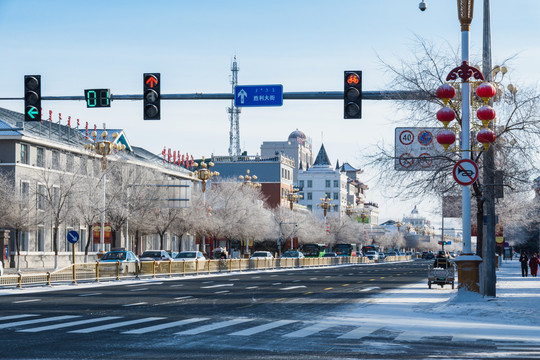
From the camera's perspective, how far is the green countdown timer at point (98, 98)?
23.4 metres

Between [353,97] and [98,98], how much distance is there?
297 inches

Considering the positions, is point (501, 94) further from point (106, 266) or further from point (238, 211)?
point (238, 211)

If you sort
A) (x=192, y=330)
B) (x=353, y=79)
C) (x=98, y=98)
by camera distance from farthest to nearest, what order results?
1. (x=98, y=98)
2. (x=353, y=79)
3. (x=192, y=330)

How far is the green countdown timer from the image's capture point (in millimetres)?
23438

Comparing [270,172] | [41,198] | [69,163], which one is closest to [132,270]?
[41,198]

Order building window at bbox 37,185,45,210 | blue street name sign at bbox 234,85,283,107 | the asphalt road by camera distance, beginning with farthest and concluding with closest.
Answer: building window at bbox 37,185,45,210 < blue street name sign at bbox 234,85,283,107 < the asphalt road

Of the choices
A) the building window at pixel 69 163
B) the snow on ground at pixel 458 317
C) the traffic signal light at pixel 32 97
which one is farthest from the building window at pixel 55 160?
the snow on ground at pixel 458 317

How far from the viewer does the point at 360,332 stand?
634 inches

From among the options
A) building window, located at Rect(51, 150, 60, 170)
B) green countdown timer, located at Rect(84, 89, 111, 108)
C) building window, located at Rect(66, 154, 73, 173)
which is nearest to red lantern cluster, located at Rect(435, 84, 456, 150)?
green countdown timer, located at Rect(84, 89, 111, 108)

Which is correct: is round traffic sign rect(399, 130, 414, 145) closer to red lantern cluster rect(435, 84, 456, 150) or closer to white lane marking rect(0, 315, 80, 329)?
red lantern cluster rect(435, 84, 456, 150)

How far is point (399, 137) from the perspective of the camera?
2628cm

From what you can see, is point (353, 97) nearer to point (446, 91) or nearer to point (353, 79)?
point (353, 79)

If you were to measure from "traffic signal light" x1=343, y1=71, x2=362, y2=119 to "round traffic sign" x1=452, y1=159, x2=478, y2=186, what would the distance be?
3.00 metres

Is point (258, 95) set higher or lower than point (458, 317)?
higher
